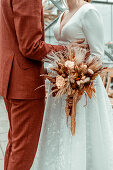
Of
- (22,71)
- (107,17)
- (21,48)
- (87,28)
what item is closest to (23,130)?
(22,71)

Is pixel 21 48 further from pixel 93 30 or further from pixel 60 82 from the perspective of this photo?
pixel 93 30

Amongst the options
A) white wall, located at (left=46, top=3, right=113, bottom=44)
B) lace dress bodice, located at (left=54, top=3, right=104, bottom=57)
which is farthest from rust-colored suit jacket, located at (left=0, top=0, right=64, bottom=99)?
white wall, located at (left=46, top=3, right=113, bottom=44)

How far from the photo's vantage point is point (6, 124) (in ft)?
12.4

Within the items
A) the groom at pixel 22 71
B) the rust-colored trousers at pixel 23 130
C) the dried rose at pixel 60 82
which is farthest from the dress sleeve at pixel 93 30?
the rust-colored trousers at pixel 23 130

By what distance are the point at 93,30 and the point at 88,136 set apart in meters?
0.79

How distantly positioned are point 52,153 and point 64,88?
2.32 feet

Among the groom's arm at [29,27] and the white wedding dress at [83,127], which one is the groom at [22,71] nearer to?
the groom's arm at [29,27]

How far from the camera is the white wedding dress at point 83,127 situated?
166 cm

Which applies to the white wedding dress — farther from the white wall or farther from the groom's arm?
the white wall

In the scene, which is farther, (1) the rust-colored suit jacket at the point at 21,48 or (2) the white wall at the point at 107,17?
(2) the white wall at the point at 107,17

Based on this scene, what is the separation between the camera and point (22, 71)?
5.26ft

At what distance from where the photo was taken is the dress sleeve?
5.30 feet

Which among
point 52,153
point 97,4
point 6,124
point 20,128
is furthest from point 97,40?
point 97,4

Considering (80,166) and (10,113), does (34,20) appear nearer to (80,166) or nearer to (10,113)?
(10,113)
